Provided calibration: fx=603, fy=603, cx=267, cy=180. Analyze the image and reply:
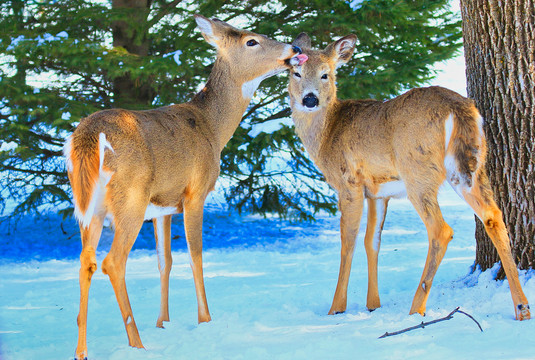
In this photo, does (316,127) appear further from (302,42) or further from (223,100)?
(302,42)

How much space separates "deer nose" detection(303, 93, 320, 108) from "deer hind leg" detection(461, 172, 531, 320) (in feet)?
5.23

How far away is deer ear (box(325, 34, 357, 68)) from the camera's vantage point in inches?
218

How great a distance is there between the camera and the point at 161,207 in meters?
4.60

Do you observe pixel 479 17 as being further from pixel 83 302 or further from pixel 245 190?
pixel 245 190

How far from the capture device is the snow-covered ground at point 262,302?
11.7ft

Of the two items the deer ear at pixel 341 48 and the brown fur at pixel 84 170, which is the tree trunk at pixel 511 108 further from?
the brown fur at pixel 84 170

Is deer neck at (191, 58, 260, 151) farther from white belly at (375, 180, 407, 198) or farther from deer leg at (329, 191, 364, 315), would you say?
white belly at (375, 180, 407, 198)

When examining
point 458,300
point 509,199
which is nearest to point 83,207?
point 458,300

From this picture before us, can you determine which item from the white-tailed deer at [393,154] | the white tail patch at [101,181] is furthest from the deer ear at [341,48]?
the white tail patch at [101,181]

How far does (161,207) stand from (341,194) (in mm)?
1493

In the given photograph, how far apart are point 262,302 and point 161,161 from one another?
1732 millimetres

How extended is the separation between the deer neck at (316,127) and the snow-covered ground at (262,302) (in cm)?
138

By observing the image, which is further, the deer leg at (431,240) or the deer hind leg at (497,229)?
the deer leg at (431,240)

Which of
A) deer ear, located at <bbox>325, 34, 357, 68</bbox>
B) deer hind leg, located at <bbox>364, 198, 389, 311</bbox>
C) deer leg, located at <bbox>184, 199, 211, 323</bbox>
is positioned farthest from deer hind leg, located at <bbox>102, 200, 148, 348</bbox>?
deer ear, located at <bbox>325, 34, 357, 68</bbox>
